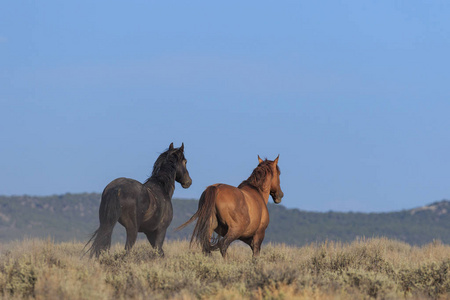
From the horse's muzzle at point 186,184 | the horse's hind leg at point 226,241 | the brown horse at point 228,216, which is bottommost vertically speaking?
the horse's hind leg at point 226,241

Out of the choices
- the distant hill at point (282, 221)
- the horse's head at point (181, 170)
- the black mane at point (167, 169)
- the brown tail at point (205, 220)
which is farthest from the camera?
the distant hill at point (282, 221)

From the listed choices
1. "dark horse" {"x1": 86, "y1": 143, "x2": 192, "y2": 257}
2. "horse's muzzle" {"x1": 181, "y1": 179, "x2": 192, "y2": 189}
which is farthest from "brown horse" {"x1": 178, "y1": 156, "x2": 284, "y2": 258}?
"horse's muzzle" {"x1": 181, "y1": 179, "x2": 192, "y2": 189}

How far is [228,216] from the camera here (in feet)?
40.1

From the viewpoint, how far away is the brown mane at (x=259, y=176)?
13.4 meters

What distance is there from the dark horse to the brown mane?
137cm

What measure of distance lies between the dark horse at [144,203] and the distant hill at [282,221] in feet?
181

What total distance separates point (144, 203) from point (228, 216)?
5.71ft

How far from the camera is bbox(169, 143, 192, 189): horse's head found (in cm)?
1384

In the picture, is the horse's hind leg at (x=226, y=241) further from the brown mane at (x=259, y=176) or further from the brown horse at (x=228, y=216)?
the brown mane at (x=259, y=176)

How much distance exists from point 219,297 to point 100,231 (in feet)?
15.0

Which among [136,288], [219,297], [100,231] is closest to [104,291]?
[136,288]

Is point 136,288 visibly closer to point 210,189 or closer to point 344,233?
point 210,189

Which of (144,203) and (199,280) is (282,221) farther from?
(199,280)

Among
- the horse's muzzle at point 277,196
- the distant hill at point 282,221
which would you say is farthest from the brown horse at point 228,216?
the distant hill at point 282,221
